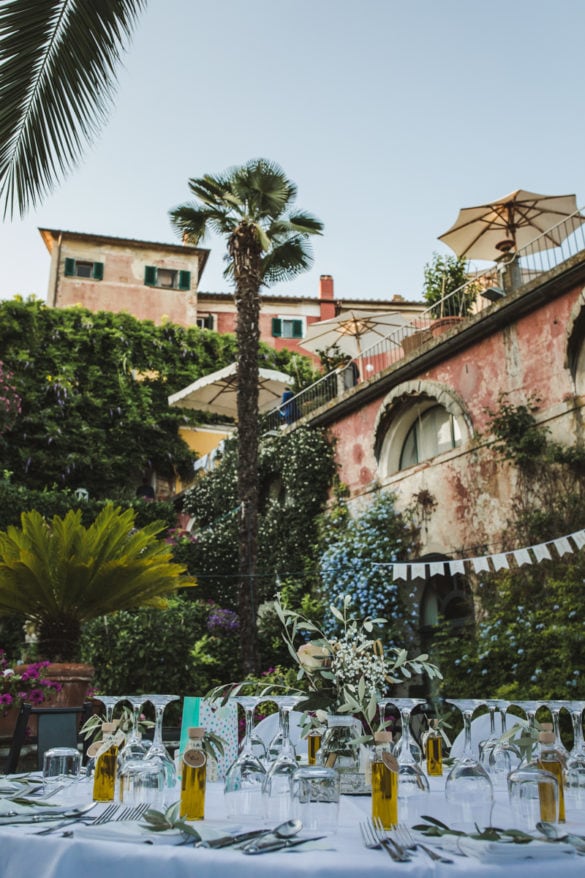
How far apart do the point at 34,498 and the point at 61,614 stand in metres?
9.85

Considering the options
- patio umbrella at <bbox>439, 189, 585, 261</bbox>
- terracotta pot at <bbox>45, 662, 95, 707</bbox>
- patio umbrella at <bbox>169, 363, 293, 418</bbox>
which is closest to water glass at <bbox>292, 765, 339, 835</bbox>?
terracotta pot at <bbox>45, 662, 95, 707</bbox>

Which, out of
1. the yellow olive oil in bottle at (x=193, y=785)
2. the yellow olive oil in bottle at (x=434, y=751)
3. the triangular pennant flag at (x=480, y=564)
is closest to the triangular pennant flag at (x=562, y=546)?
the triangular pennant flag at (x=480, y=564)

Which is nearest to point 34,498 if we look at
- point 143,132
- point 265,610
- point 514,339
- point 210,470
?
point 210,470

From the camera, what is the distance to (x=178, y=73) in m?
6.26

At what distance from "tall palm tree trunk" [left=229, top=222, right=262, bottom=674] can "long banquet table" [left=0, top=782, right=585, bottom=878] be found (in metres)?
10.6

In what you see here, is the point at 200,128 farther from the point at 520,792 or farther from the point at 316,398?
the point at 316,398

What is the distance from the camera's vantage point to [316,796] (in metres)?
2.14

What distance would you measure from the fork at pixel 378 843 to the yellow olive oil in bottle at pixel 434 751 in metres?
1.44

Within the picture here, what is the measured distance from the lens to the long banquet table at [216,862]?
62.0 inches

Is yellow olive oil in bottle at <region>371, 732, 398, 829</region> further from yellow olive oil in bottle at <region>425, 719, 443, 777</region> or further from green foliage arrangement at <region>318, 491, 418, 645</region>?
green foliage arrangement at <region>318, 491, 418, 645</region>

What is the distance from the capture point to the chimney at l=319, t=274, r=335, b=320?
29688 millimetres

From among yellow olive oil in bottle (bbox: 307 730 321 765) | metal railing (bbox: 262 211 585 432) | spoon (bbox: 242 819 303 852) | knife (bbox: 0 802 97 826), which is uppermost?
metal railing (bbox: 262 211 585 432)

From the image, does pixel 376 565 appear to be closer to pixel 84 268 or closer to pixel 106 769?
pixel 106 769

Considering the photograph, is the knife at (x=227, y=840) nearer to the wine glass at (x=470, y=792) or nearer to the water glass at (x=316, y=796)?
the water glass at (x=316, y=796)
